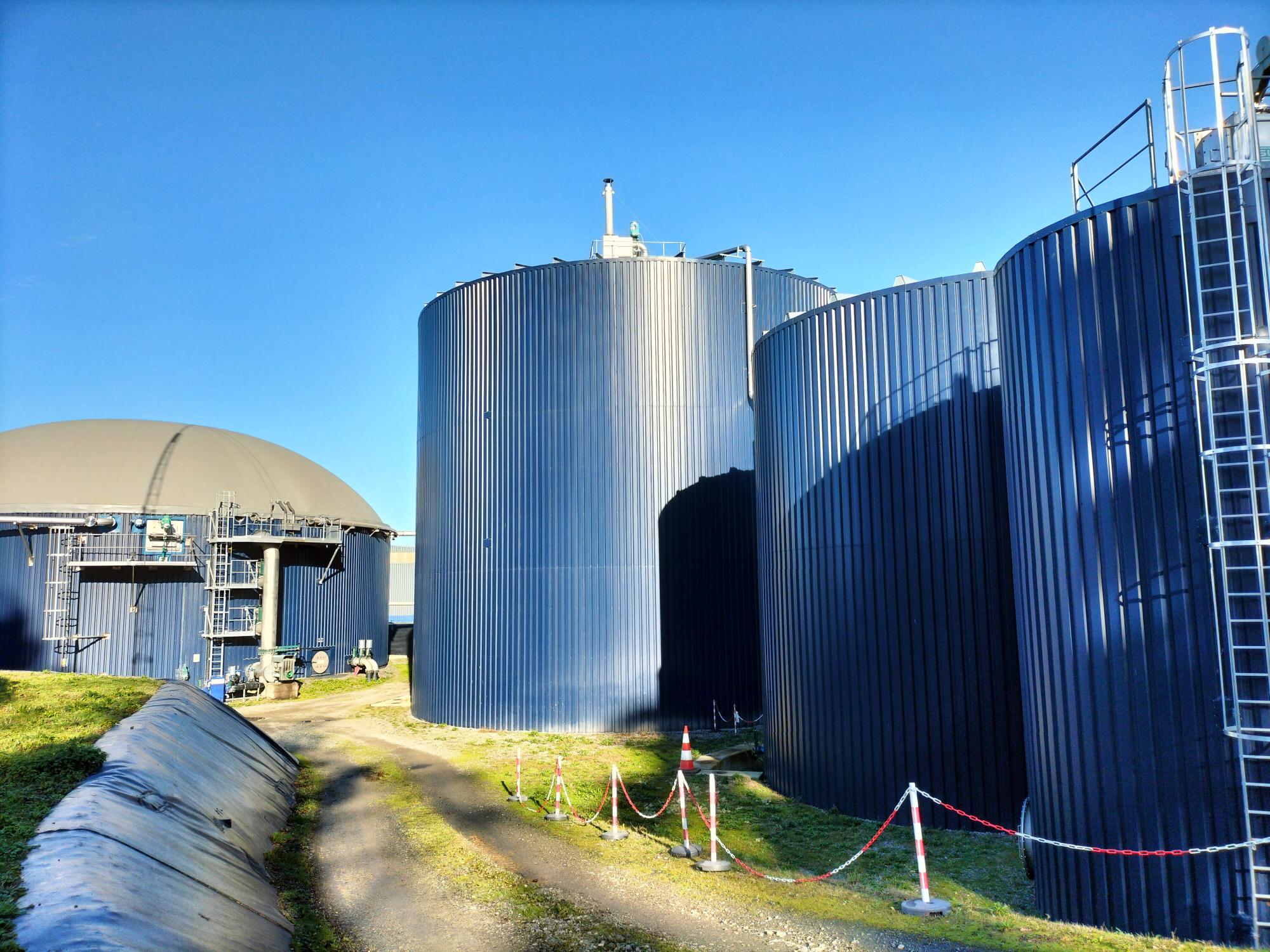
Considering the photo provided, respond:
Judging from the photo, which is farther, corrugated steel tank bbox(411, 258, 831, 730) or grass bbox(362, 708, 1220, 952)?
corrugated steel tank bbox(411, 258, 831, 730)

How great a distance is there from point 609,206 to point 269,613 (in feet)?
70.0

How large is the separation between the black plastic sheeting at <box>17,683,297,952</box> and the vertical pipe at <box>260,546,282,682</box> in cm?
2000

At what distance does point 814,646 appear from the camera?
1498cm

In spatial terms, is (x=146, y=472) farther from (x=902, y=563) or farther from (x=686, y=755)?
(x=902, y=563)

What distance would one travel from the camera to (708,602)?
79.4 ft

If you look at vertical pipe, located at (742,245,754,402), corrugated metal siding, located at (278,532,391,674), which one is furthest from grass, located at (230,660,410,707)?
vertical pipe, located at (742,245,754,402)

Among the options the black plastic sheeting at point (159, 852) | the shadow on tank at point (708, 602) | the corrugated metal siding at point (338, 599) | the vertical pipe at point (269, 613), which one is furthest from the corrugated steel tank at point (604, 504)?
the corrugated metal siding at point (338, 599)

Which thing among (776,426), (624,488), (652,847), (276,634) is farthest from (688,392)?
(276,634)

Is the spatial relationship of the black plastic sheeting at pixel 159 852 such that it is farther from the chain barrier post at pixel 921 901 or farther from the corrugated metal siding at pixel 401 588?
the corrugated metal siding at pixel 401 588

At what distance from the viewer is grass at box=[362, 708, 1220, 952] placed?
8727 mm

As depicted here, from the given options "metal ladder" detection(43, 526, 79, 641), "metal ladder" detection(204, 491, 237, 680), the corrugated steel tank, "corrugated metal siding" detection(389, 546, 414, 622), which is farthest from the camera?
"corrugated metal siding" detection(389, 546, 414, 622)

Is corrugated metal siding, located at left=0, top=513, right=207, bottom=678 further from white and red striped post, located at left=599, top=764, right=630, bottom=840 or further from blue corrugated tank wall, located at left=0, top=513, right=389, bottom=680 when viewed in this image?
white and red striped post, located at left=599, top=764, right=630, bottom=840

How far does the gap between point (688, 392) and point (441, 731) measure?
11950 millimetres

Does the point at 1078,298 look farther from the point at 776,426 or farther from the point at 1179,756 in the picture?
the point at 776,426
